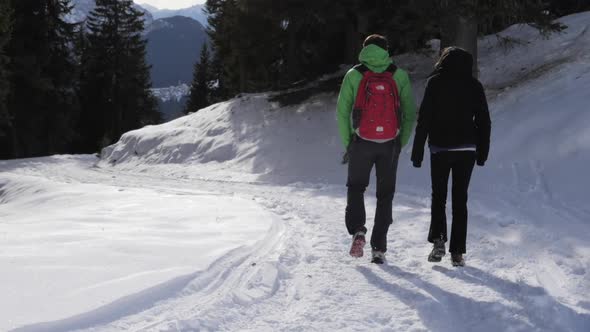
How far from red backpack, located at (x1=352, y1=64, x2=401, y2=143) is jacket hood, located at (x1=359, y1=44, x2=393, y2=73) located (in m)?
0.05

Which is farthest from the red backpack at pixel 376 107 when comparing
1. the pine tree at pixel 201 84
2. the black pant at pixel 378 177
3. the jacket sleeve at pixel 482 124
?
the pine tree at pixel 201 84

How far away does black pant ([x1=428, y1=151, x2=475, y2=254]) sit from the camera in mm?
4578

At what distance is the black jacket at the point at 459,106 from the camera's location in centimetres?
448

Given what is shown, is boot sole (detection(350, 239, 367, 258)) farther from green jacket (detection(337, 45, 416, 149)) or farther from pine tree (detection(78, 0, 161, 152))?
pine tree (detection(78, 0, 161, 152))

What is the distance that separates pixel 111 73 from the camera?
117 feet

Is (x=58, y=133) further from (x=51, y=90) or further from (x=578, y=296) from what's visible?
(x=578, y=296)

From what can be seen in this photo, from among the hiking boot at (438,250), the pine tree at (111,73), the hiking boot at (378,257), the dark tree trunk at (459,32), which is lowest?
the hiking boot at (378,257)

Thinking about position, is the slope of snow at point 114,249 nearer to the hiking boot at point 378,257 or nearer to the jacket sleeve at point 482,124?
the hiking boot at point 378,257

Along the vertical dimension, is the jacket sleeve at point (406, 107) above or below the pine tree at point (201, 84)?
below

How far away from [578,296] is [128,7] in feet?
125

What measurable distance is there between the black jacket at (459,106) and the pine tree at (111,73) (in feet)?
110

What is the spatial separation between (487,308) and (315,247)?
2282 mm

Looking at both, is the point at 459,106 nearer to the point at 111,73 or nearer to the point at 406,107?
the point at 406,107

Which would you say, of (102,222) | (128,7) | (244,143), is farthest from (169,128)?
(128,7)
